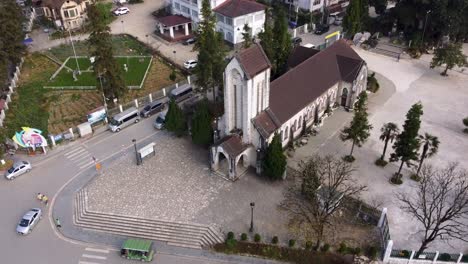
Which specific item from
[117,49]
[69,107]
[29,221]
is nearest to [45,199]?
[29,221]

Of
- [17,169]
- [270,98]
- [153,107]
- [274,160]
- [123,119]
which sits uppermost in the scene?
[270,98]

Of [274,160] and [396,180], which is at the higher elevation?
[274,160]

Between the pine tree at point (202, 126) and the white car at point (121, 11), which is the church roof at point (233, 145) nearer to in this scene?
the pine tree at point (202, 126)

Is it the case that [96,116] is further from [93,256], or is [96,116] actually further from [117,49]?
[117,49]

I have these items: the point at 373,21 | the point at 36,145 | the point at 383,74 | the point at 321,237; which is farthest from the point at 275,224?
the point at 373,21

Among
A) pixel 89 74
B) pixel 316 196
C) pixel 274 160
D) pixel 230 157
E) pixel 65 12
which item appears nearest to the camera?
pixel 316 196

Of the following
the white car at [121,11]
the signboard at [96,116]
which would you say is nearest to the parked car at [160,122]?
the signboard at [96,116]

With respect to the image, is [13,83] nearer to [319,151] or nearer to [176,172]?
A: [176,172]

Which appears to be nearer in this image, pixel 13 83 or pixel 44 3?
pixel 13 83
